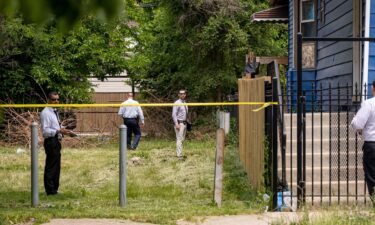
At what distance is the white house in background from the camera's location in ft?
76.2

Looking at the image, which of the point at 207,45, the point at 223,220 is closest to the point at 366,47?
the point at 223,220

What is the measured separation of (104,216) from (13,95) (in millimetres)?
18552

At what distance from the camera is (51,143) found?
34.0 ft

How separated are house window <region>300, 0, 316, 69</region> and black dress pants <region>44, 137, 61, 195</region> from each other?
7302 millimetres

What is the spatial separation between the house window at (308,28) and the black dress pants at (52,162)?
7302 millimetres

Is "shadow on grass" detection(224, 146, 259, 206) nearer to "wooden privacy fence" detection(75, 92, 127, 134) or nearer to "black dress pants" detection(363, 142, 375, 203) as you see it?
"black dress pants" detection(363, 142, 375, 203)

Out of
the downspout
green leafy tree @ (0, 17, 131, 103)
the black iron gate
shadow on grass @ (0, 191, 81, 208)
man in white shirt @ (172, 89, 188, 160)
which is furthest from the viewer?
green leafy tree @ (0, 17, 131, 103)

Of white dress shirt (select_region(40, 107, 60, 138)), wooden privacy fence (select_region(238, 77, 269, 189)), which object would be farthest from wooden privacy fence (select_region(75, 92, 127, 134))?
white dress shirt (select_region(40, 107, 60, 138))

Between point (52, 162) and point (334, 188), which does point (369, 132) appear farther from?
point (52, 162)

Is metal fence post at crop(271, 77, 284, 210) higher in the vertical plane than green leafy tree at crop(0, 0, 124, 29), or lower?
lower

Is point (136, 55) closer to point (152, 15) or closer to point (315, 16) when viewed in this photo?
point (152, 15)

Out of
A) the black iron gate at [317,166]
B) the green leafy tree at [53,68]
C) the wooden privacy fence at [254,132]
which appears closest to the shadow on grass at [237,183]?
the wooden privacy fence at [254,132]

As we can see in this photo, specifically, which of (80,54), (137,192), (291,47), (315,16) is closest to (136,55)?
(80,54)

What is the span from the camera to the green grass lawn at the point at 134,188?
27.2 ft
